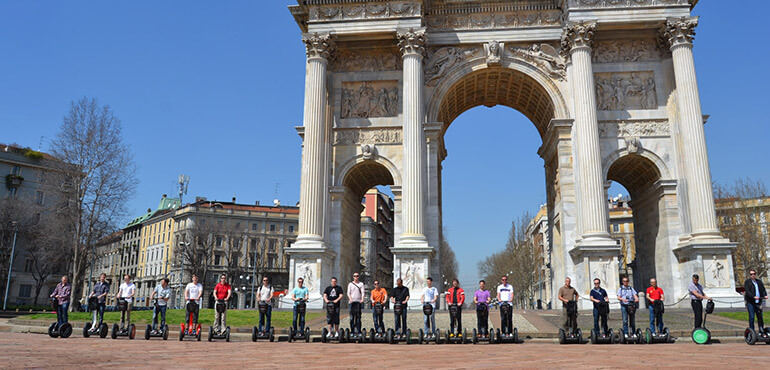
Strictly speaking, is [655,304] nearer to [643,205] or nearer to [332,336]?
[332,336]

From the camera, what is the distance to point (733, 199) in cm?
4947

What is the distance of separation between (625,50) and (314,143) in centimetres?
1593

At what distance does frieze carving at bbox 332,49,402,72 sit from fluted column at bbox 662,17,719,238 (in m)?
13.2

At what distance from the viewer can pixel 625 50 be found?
2867cm

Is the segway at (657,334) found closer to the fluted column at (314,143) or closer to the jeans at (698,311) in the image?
the jeans at (698,311)

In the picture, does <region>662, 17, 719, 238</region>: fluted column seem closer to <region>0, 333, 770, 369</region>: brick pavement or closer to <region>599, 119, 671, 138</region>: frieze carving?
<region>599, 119, 671, 138</region>: frieze carving

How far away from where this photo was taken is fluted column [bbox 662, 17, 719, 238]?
24969 millimetres

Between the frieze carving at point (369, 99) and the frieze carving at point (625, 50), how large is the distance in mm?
10155

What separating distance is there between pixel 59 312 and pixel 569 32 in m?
23.5

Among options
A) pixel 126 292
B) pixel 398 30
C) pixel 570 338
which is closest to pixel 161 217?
pixel 398 30

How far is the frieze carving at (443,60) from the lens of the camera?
95.6 ft

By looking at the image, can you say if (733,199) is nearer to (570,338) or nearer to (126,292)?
(570,338)

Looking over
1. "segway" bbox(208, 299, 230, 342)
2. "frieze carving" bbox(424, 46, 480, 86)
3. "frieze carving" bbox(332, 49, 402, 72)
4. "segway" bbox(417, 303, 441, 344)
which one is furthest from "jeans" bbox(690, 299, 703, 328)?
"frieze carving" bbox(332, 49, 402, 72)

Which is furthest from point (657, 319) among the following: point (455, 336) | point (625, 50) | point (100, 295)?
point (625, 50)
